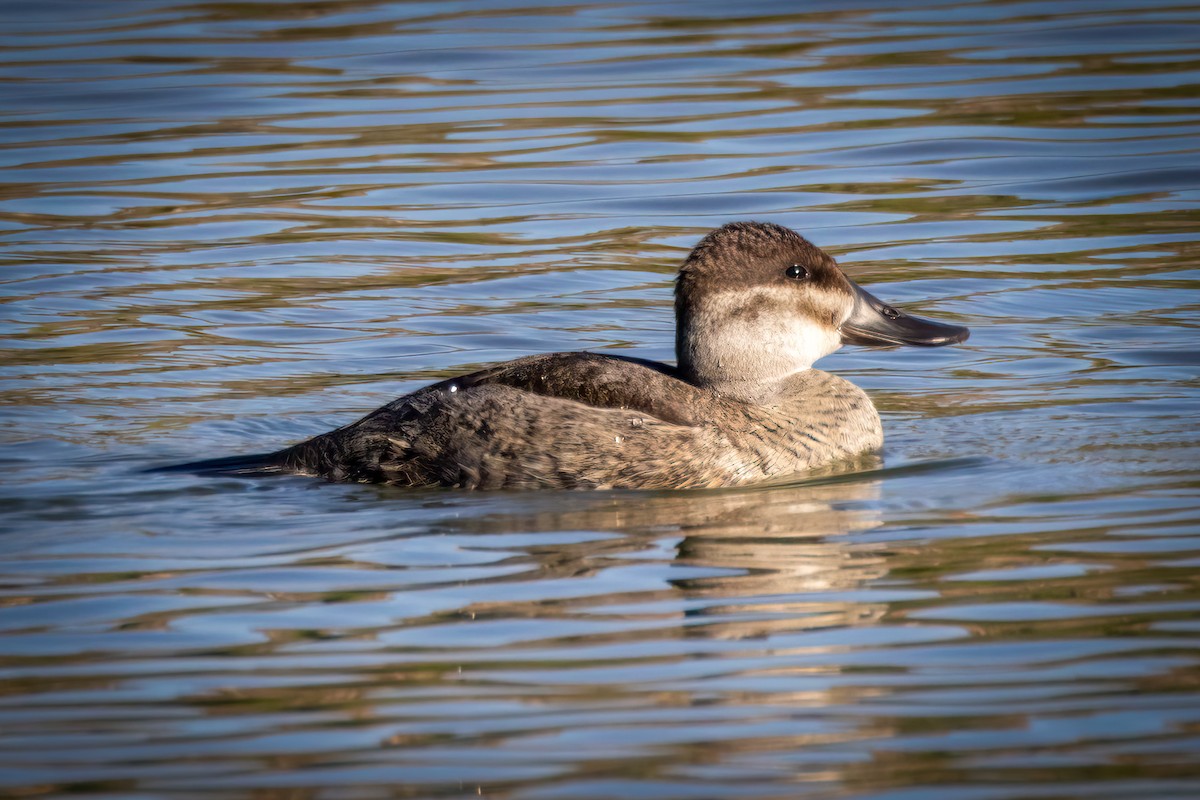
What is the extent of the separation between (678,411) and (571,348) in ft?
7.81

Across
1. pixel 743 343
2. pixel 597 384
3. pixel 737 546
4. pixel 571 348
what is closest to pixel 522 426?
pixel 597 384

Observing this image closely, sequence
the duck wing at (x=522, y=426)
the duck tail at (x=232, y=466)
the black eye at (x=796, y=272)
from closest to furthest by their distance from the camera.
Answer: the duck wing at (x=522, y=426) < the duck tail at (x=232, y=466) < the black eye at (x=796, y=272)

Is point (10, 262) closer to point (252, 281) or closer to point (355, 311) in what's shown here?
point (252, 281)

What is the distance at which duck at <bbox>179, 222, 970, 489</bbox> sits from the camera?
6.48 m

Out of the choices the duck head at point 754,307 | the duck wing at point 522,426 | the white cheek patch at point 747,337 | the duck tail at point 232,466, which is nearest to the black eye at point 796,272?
the duck head at point 754,307

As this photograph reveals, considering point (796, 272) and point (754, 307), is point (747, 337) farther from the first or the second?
point (796, 272)

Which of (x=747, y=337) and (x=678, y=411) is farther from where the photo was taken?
(x=747, y=337)

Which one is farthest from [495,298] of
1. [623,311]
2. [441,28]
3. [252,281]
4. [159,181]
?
[441,28]

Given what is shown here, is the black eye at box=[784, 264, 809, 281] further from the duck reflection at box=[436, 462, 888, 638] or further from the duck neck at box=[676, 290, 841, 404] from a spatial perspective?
the duck reflection at box=[436, 462, 888, 638]

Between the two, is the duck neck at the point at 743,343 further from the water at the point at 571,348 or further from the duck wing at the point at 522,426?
the water at the point at 571,348

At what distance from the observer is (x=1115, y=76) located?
1420 cm

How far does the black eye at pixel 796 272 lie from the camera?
6922 millimetres

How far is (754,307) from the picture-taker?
22.5 feet

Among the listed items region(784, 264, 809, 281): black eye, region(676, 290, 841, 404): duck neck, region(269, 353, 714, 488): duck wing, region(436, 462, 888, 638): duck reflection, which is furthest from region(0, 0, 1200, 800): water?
region(784, 264, 809, 281): black eye
